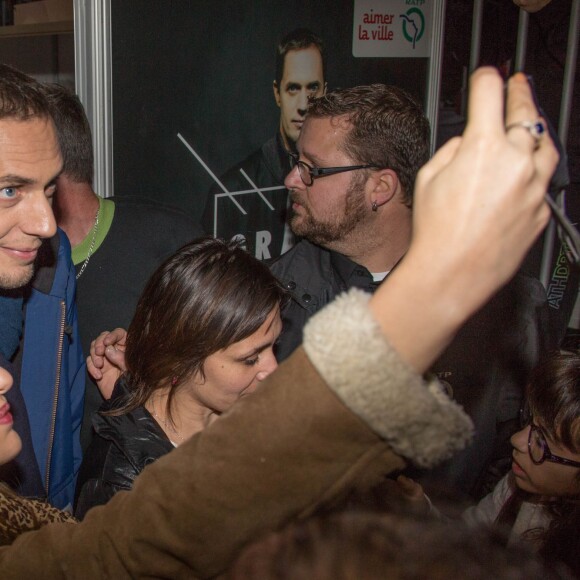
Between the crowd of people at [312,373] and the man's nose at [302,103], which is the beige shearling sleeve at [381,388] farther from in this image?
the man's nose at [302,103]

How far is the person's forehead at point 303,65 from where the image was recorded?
3041 mm

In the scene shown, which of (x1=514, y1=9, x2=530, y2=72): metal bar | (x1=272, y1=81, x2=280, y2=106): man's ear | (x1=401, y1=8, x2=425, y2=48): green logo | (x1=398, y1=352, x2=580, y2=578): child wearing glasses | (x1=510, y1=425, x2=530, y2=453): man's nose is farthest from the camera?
(x1=401, y1=8, x2=425, y2=48): green logo

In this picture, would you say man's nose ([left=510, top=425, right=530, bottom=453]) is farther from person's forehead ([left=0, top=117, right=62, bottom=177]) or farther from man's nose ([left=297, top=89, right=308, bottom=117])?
man's nose ([left=297, top=89, right=308, bottom=117])

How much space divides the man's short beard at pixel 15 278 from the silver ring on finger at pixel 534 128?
1595 millimetres

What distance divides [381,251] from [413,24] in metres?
1.51

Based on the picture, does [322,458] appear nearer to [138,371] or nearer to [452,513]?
[452,513]

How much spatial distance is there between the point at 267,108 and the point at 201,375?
1.60 m

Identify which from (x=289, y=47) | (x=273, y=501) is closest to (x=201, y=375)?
(x=273, y=501)

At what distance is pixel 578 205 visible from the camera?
11.4 feet

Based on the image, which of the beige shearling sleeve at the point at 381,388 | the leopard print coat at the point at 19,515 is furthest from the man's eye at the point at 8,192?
the beige shearling sleeve at the point at 381,388

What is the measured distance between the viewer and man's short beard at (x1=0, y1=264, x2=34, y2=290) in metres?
1.83

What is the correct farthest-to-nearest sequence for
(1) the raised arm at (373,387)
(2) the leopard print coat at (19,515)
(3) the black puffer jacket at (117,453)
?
(3) the black puffer jacket at (117,453) < (2) the leopard print coat at (19,515) < (1) the raised arm at (373,387)

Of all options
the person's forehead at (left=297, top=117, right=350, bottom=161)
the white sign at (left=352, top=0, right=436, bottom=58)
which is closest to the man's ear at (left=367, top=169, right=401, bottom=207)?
the person's forehead at (left=297, top=117, right=350, bottom=161)

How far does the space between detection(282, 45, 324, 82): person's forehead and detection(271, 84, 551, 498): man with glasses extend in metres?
0.31
